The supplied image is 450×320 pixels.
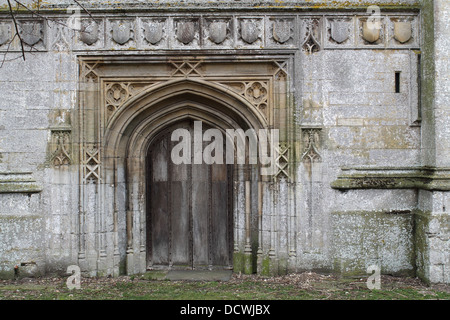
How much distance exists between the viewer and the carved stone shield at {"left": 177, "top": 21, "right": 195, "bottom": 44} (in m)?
6.24

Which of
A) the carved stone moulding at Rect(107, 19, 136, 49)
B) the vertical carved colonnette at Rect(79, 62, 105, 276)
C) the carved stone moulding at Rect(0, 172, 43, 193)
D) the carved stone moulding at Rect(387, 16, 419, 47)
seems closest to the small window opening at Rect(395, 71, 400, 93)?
the carved stone moulding at Rect(387, 16, 419, 47)

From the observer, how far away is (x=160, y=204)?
692cm

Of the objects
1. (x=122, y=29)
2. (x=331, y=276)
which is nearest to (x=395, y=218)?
(x=331, y=276)

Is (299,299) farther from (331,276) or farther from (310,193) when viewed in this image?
(310,193)

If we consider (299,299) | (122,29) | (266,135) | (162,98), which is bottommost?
(299,299)

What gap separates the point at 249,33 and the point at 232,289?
390 centimetres

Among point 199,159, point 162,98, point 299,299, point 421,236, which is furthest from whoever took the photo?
point 199,159

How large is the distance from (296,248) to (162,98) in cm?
321

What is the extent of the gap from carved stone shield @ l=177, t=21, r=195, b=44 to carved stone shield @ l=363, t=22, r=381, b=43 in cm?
272

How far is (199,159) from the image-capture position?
22.5ft

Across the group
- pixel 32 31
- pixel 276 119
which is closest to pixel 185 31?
pixel 276 119

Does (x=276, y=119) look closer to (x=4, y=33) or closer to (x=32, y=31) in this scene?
(x=32, y=31)

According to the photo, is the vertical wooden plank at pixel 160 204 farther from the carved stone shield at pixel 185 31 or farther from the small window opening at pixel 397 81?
the small window opening at pixel 397 81

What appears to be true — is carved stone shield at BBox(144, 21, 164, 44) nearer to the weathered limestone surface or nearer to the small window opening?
the weathered limestone surface
